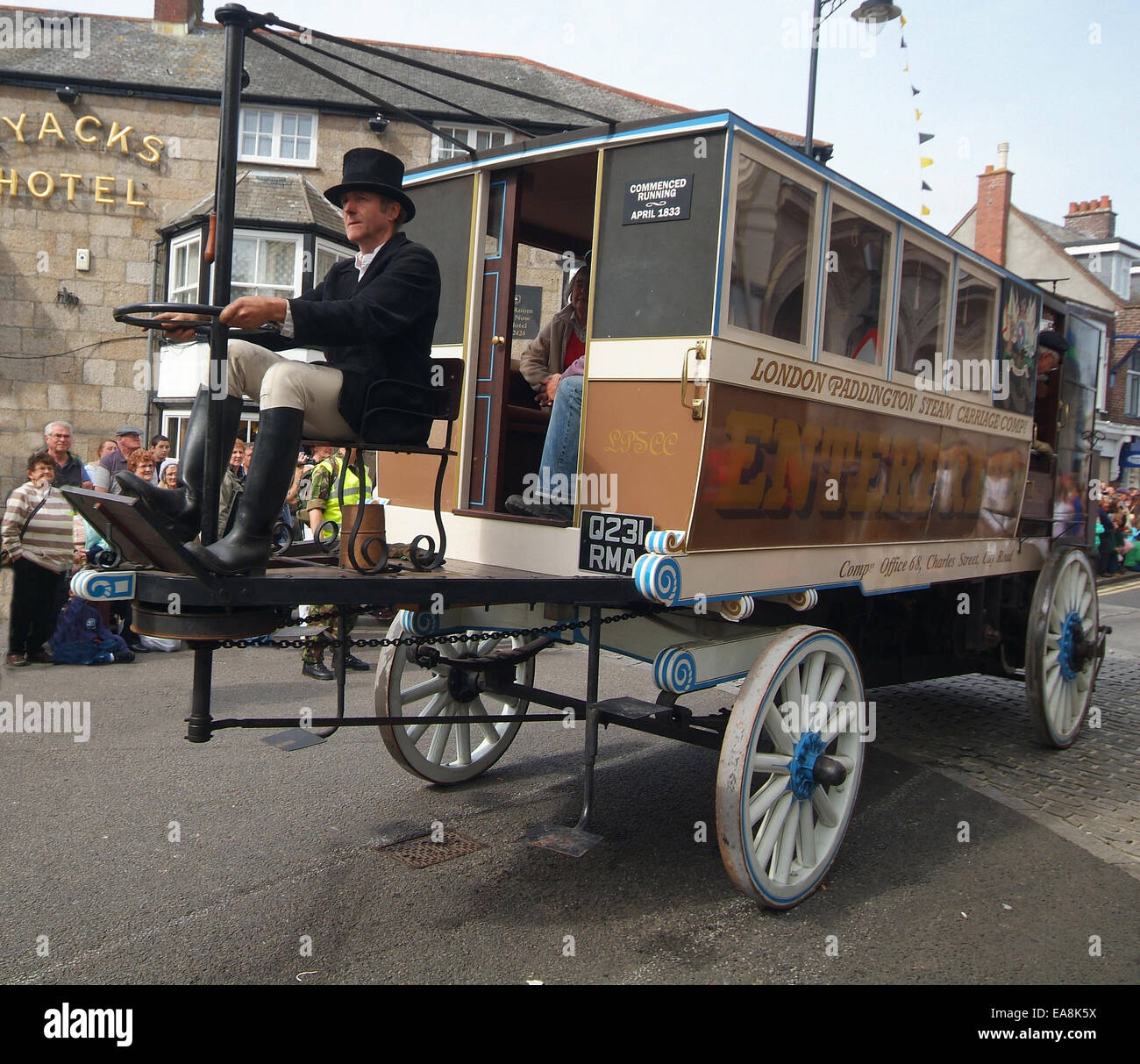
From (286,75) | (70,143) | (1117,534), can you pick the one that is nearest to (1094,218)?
(1117,534)

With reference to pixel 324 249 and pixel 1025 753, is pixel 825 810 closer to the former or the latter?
pixel 1025 753

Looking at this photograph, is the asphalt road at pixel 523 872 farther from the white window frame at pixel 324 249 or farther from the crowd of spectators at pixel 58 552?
the white window frame at pixel 324 249

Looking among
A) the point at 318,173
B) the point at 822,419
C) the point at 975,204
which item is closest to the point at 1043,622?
the point at 822,419

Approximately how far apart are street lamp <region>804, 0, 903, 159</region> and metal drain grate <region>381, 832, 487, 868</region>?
31.0 ft

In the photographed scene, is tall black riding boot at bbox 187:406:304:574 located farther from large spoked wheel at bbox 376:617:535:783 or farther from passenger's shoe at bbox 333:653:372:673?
passenger's shoe at bbox 333:653:372:673

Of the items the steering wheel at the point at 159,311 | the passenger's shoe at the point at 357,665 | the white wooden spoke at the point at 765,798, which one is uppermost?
the steering wheel at the point at 159,311

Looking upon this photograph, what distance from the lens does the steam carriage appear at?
3689 millimetres

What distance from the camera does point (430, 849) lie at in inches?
176

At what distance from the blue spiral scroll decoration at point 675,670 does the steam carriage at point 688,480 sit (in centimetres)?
1

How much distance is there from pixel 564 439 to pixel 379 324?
1.07m

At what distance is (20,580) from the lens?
827cm

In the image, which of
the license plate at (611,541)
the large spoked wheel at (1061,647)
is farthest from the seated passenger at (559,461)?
the large spoked wheel at (1061,647)

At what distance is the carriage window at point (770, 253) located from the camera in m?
3.89

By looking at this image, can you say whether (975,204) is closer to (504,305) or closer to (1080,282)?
(1080,282)
